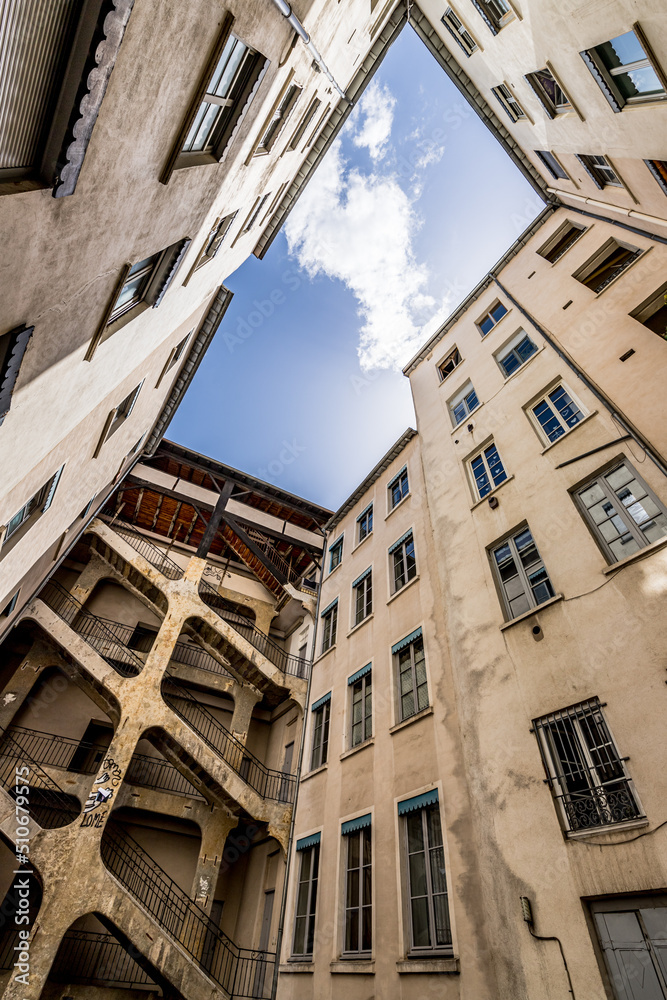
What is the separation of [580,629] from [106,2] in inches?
329

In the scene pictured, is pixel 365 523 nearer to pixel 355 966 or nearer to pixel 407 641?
pixel 407 641

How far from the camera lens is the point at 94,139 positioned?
13.1ft

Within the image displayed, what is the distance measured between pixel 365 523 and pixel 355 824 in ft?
30.0

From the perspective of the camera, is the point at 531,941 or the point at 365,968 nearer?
the point at 531,941

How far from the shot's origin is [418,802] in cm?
849

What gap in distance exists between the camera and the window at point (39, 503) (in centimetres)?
783

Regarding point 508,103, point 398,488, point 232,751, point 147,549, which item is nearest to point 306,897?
point 232,751

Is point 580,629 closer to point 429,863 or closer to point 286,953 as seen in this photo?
point 429,863

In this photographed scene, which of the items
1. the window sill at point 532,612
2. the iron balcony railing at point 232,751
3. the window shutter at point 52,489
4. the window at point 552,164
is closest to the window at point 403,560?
the window sill at point 532,612

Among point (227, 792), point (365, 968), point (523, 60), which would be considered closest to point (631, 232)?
point (523, 60)

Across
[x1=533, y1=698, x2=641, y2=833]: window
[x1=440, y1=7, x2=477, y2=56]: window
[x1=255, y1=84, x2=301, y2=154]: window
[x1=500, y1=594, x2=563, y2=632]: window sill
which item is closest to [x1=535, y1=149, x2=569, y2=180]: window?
[x1=440, y1=7, x2=477, y2=56]: window

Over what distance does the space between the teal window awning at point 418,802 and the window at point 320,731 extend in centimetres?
402

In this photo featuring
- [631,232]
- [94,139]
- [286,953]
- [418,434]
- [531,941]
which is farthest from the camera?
[418,434]

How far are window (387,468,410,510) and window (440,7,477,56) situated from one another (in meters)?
14.3
